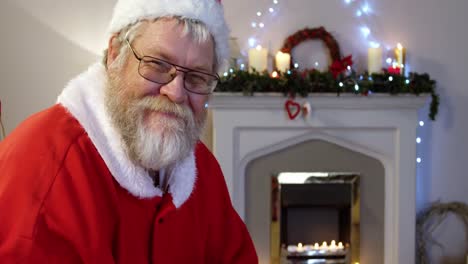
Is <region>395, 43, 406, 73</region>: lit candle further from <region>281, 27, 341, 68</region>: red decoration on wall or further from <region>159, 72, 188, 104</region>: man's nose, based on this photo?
<region>159, 72, 188, 104</region>: man's nose

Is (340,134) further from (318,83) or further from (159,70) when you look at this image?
(159,70)

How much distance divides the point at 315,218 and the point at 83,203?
2645 millimetres

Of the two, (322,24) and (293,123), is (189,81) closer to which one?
(293,123)

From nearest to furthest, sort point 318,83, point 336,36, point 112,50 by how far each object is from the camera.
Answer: point 112,50, point 318,83, point 336,36

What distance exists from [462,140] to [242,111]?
1602 mm

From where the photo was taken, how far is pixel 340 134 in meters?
3.35

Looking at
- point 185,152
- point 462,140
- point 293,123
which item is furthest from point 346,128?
point 185,152

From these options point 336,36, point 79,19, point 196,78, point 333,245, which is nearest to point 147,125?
point 196,78

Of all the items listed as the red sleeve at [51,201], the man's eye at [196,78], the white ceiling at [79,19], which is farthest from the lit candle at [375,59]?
the red sleeve at [51,201]

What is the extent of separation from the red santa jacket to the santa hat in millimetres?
165

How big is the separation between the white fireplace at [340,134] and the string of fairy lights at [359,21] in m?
0.25

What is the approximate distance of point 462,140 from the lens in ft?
11.7

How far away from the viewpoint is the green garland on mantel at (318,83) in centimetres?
315

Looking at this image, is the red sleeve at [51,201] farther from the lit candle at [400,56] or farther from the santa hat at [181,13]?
the lit candle at [400,56]
